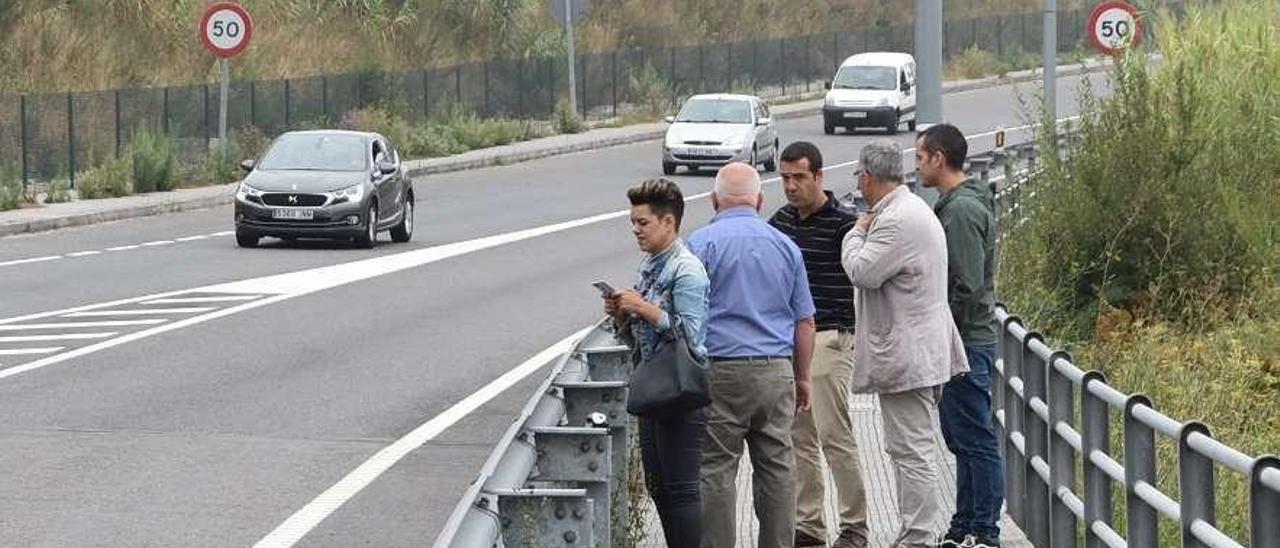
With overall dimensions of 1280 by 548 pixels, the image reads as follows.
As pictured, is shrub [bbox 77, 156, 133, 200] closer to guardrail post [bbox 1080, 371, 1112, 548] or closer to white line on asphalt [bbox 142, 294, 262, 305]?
white line on asphalt [bbox 142, 294, 262, 305]

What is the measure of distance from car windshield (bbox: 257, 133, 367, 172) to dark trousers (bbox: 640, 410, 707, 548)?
72.8 feet

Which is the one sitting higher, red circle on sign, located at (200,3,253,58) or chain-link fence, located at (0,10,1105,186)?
red circle on sign, located at (200,3,253,58)

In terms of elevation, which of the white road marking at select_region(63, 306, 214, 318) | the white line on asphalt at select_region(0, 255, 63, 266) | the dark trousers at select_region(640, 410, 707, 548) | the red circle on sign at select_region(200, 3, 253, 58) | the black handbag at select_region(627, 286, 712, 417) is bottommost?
the white line on asphalt at select_region(0, 255, 63, 266)

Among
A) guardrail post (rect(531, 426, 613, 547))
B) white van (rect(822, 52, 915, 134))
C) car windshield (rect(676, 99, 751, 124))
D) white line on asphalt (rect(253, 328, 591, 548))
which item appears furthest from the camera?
white van (rect(822, 52, 915, 134))

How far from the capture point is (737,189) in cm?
1027

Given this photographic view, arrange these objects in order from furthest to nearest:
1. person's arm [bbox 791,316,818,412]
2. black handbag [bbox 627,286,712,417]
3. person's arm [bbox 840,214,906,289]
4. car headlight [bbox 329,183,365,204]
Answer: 1. car headlight [bbox 329,183,365,204]
2. person's arm [bbox 840,214,906,289]
3. person's arm [bbox 791,316,818,412]
4. black handbag [bbox 627,286,712,417]

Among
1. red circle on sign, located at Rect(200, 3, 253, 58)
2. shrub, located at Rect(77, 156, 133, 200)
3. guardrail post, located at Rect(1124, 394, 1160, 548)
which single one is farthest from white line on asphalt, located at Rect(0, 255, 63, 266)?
guardrail post, located at Rect(1124, 394, 1160, 548)

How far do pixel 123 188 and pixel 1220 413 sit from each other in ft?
85.1

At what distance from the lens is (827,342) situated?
11.4 metres

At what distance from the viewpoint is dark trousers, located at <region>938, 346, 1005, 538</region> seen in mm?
10961

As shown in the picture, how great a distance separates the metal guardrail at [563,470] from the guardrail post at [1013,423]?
1.81 metres

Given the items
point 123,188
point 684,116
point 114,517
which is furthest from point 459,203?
point 114,517

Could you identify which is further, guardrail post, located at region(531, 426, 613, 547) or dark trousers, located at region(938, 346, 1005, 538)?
dark trousers, located at region(938, 346, 1005, 538)

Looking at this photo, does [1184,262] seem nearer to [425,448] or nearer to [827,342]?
[425,448]
